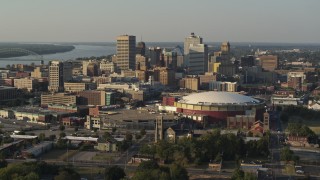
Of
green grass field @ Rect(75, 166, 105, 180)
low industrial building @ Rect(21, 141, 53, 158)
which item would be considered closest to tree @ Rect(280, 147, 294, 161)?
green grass field @ Rect(75, 166, 105, 180)

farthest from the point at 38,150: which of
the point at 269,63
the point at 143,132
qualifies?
the point at 269,63

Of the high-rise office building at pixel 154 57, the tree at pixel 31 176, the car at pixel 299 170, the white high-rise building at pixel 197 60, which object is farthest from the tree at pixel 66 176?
the high-rise office building at pixel 154 57

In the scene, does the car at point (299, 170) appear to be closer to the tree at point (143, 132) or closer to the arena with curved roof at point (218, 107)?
the tree at point (143, 132)

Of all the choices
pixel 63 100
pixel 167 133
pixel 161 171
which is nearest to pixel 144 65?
pixel 63 100

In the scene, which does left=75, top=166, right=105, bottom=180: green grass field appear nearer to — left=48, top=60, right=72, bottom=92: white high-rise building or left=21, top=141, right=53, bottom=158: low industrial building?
left=21, top=141, right=53, bottom=158: low industrial building

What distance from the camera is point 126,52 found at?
59531mm

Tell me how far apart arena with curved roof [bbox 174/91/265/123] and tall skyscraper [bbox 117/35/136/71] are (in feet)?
90.5

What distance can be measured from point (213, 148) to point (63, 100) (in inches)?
760

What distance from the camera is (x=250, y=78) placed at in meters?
59.5

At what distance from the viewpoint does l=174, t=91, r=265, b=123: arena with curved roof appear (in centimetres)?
3077

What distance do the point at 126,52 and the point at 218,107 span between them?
29905 millimetres

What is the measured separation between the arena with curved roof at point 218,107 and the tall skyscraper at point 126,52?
2759 cm

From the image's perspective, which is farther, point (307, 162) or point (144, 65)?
point (144, 65)

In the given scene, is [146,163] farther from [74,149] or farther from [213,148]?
[74,149]
